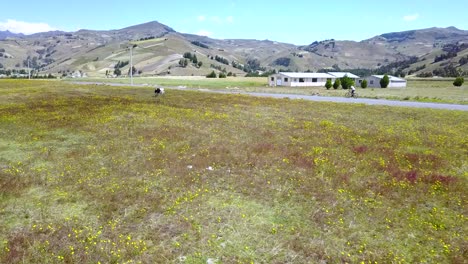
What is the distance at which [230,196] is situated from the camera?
533 inches

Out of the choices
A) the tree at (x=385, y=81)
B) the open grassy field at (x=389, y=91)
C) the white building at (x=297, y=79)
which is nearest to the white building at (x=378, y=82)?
the tree at (x=385, y=81)

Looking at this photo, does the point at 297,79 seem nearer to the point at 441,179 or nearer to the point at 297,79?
the point at 297,79

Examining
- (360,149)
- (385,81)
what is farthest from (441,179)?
(385,81)

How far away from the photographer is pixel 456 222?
11477mm

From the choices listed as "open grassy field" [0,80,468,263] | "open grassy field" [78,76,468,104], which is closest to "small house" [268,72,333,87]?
"open grassy field" [78,76,468,104]

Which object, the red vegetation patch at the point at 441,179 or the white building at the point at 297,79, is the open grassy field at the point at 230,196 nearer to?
the red vegetation patch at the point at 441,179

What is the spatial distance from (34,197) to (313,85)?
12195 cm

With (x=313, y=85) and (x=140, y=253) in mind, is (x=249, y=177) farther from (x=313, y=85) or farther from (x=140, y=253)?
(x=313, y=85)

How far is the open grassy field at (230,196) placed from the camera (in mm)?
9664

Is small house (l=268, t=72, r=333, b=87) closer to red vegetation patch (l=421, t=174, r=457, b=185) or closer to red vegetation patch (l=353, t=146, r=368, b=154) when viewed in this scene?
red vegetation patch (l=353, t=146, r=368, b=154)

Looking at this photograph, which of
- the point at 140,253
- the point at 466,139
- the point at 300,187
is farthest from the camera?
the point at 466,139

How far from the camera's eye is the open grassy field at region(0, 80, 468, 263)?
9.66 m

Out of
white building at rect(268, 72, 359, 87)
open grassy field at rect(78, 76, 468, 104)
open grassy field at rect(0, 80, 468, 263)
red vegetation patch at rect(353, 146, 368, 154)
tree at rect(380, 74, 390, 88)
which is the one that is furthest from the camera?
white building at rect(268, 72, 359, 87)

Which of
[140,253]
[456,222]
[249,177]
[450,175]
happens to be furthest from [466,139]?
[140,253]
